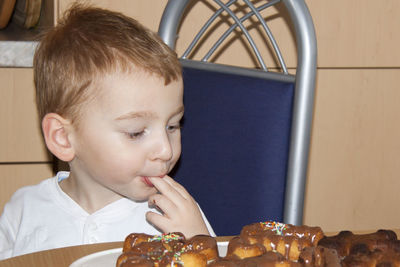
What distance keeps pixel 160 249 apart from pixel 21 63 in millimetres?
1175

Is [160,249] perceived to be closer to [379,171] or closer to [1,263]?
[1,263]

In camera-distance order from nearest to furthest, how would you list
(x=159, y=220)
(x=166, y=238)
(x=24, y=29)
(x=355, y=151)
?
(x=166, y=238) < (x=159, y=220) < (x=24, y=29) < (x=355, y=151)

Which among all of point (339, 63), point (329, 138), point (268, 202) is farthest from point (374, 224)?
point (268, 202)

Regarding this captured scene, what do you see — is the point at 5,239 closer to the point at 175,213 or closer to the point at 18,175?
the point at 175,213

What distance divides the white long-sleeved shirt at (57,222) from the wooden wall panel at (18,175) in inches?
20.5

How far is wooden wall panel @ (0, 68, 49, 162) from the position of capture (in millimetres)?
1639

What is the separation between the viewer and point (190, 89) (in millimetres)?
1290

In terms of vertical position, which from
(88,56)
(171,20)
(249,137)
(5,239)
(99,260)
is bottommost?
(5,239)

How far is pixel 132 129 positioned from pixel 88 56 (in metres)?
0.16

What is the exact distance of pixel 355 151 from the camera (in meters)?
2.16

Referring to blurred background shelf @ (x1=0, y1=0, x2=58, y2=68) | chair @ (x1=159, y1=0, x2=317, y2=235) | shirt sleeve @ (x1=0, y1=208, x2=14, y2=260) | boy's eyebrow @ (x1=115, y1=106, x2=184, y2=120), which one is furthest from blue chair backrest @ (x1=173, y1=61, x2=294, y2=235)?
blurred background shelf @ (x1=0, y1=0, x2=58, y2=68)

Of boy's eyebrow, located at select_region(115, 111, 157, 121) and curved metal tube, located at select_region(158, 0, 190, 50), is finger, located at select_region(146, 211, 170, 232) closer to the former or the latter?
boy's eyebrow, located at select_region(115, 111, 157, 121)

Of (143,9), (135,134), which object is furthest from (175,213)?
(143,9)

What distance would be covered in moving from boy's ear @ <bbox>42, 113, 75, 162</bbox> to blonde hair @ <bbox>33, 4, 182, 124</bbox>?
Answer: 0.02 meters
